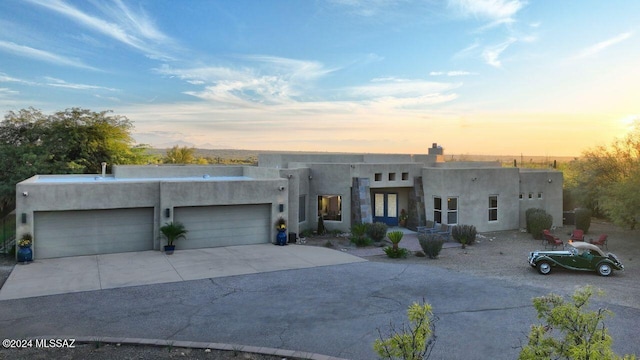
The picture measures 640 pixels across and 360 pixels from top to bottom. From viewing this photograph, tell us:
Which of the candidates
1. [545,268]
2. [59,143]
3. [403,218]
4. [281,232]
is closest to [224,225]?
[281,232]

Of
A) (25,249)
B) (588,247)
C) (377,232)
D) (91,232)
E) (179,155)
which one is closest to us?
(588,247)

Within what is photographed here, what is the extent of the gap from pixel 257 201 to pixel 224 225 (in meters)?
1.81

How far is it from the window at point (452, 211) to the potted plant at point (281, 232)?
9.23 metres

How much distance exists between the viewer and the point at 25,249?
14211mm

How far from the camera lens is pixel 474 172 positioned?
21.7 m

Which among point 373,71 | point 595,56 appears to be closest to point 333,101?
point 373,71

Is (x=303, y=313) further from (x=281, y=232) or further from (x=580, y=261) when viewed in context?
(x=580, y=261)

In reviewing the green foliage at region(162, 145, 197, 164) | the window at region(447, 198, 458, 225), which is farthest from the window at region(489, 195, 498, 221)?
the green foliage at region(162, 145, 197, 164)

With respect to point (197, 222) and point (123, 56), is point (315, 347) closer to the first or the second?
point (197, 222)

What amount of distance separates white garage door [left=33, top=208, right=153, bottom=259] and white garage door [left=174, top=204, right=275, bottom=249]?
1470 mm

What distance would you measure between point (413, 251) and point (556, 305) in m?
12.1

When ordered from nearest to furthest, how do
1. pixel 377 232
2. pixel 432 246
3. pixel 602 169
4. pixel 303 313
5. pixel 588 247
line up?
pixel 303 313, pixel 588 247, pixel 432 246, pixel 377 232, pixel 602 169

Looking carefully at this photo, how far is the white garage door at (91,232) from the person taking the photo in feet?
49.1

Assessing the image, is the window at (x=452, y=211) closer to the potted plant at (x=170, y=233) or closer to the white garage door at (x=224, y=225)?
the white garage door at (x=224, y=225)
